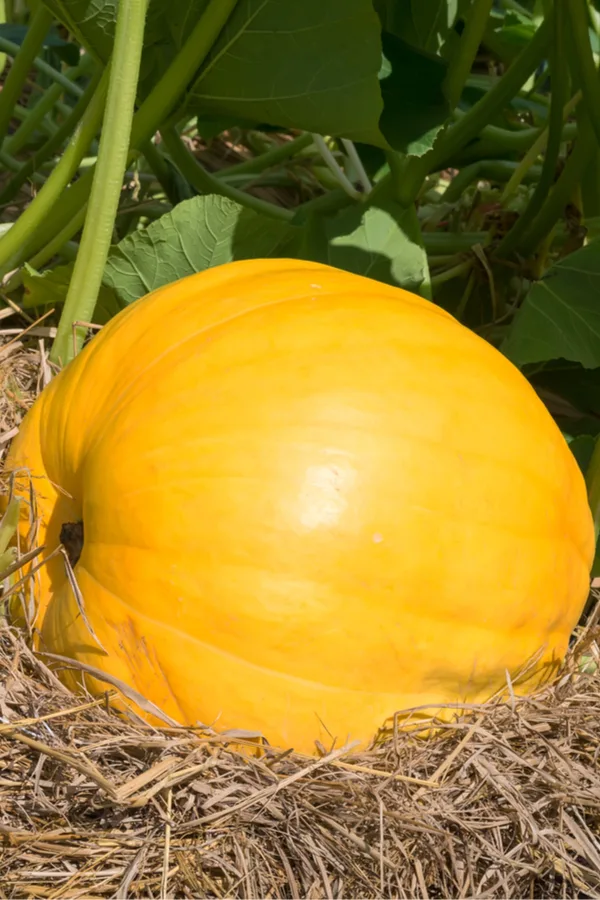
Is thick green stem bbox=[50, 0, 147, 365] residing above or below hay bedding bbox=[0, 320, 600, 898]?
above

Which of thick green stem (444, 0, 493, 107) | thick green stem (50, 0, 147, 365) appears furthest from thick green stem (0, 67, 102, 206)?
thick green stem (444, 0, 493, 107)

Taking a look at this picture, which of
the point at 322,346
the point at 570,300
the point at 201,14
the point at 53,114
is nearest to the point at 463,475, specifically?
the point at 322,346

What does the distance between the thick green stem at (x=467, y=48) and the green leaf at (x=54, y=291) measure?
0.63m

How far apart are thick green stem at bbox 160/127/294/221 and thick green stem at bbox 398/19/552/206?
33cm

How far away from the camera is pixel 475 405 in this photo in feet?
3.12

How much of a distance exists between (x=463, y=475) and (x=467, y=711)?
257mm

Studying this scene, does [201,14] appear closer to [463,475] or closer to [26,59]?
[26,59]

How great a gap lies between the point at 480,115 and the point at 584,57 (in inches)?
9.0

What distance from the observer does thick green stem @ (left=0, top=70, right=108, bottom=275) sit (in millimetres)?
1317

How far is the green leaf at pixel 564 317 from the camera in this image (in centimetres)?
130

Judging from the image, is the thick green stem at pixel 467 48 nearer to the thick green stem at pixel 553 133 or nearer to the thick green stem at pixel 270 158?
the thick green stem at pixel 553 133

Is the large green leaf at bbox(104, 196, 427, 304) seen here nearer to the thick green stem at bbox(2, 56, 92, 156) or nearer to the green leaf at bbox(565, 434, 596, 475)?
the green leaf at bbox(565, 434, 596, 475)

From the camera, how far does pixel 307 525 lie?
0.85 m

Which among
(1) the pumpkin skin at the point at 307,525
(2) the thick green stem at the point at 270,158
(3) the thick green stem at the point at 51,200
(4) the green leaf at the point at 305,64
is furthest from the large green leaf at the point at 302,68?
(2) the thick green stem at the point at 270,158
